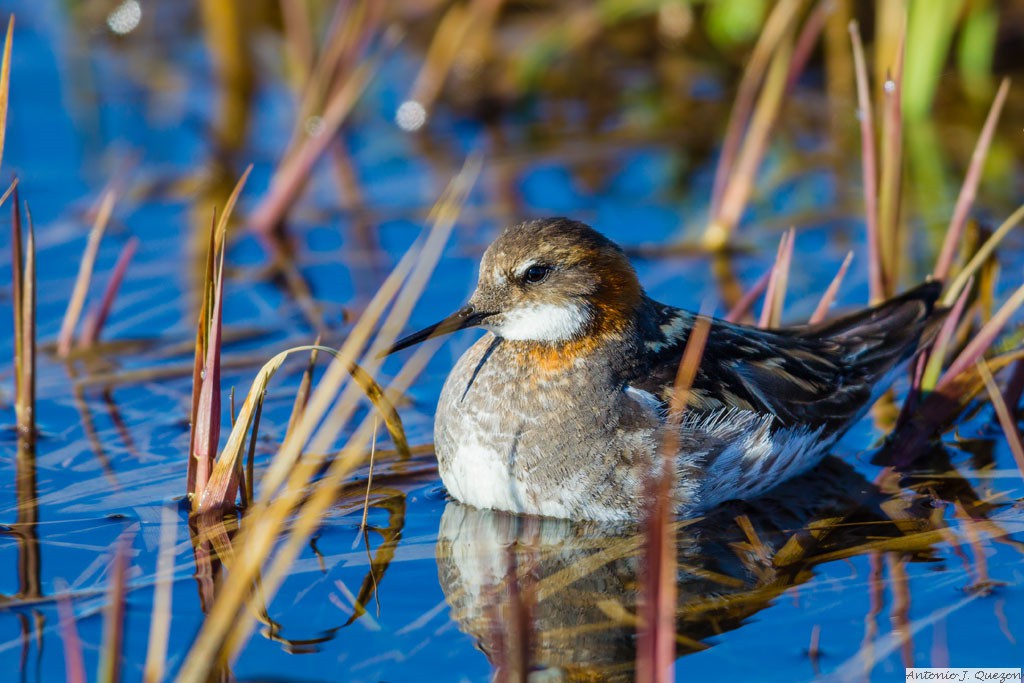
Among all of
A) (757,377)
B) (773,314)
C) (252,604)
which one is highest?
(773,314)

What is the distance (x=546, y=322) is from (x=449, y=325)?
0.44 meters

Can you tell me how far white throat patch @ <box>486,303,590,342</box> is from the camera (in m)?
5.50

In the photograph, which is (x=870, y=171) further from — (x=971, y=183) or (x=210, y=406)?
(x=210, y=406)

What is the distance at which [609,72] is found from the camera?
10633 mm

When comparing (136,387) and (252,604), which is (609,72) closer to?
(136,387)

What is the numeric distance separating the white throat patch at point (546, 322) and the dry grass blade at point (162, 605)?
1.50m

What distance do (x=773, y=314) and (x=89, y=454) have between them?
3.23 m

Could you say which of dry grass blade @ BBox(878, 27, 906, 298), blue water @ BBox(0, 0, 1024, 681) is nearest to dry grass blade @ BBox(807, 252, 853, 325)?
dry grass blade @ BBox(878, 27, 906, 298)

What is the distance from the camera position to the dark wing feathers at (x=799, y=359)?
18.4ft

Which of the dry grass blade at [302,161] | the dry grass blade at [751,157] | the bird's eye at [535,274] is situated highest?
the dry grass blade at [302,161]

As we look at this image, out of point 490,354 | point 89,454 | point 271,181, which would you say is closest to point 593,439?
point 490,354

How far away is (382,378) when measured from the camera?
6742mm

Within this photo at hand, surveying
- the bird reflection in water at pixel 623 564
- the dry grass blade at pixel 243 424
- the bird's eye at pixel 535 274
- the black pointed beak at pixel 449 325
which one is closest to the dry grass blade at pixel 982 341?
the bird reflection in water at pixel 623 564
